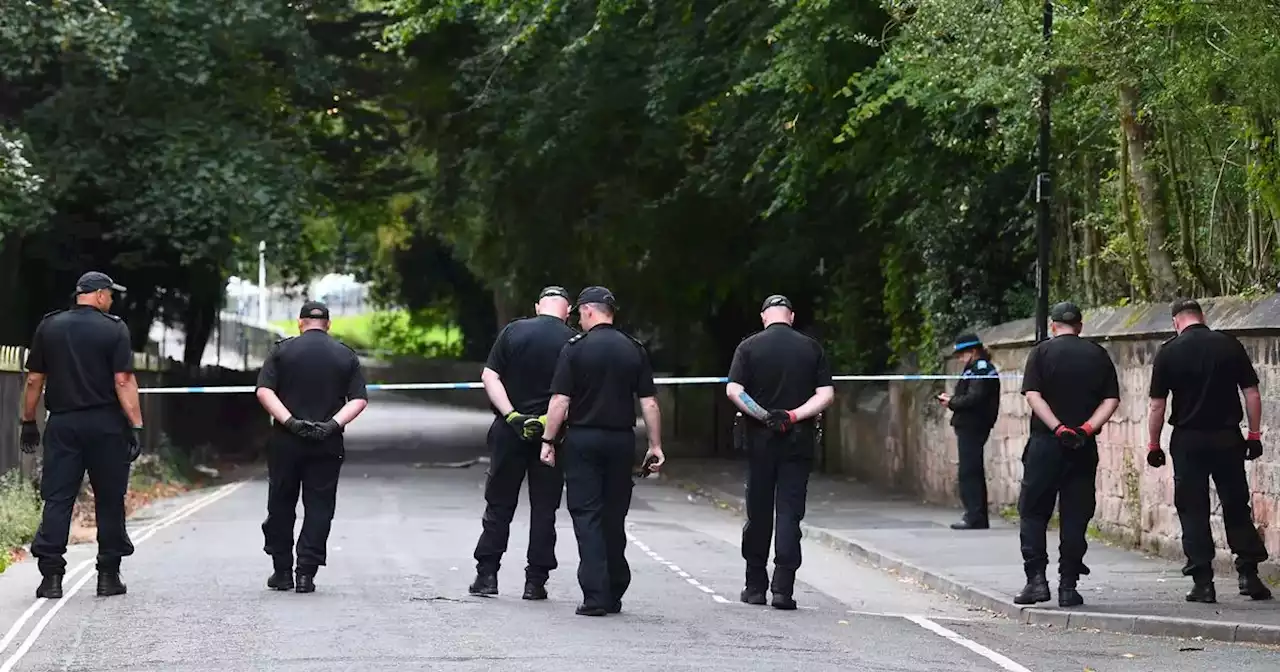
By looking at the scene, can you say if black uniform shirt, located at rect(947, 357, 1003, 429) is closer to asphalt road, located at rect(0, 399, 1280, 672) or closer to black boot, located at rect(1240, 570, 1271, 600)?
asphalt road, located at rect(0, 399, 1280, 672)

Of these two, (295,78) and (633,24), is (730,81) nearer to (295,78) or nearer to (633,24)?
(633,24)

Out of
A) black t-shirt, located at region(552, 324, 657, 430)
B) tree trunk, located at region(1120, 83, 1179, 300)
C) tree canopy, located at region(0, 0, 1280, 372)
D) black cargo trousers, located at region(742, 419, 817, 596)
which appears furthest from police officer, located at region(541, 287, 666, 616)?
tree trunk, located at region(1120, 83, 1179, 300)

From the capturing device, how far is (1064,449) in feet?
39.4

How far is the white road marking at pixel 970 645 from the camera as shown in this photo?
9.50m

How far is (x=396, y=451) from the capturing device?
35125 mm

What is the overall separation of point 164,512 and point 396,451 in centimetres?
1421

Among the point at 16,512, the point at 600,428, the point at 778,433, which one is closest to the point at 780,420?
the point at 778,433

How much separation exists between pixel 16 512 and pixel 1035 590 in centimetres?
832

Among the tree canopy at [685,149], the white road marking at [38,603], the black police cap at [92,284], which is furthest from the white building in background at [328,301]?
the black police cap at [92,284]

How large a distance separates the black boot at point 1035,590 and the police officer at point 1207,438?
2.95 feet

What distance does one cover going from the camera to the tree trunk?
1605cm

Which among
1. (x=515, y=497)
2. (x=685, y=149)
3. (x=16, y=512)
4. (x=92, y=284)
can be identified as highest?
(x=685, y=149)

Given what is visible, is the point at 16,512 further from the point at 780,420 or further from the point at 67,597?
the point at 780,420

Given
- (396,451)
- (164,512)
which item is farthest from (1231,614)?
(396,451)
